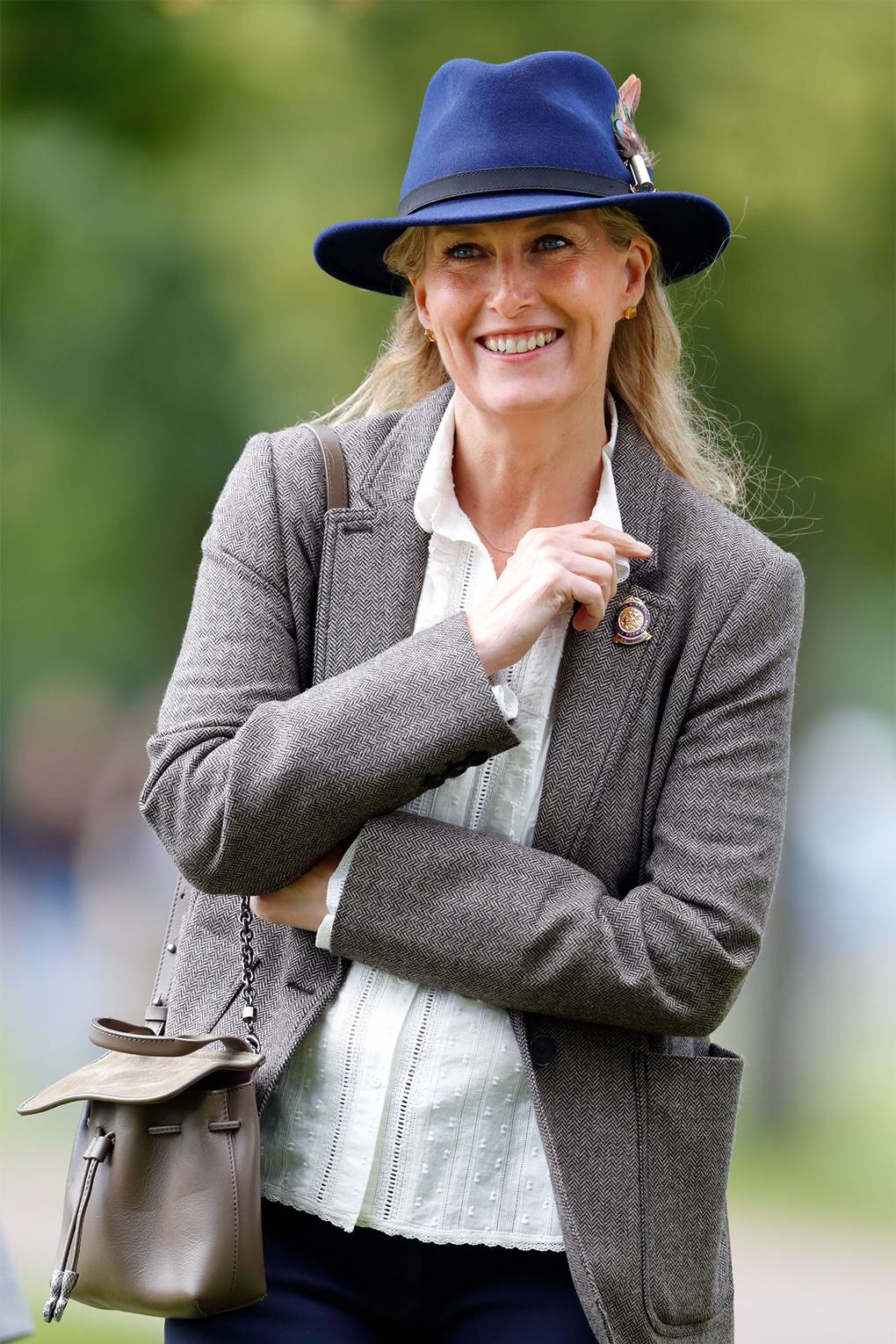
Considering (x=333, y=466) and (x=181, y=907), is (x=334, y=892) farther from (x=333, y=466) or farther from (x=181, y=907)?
(x=333, y=466)

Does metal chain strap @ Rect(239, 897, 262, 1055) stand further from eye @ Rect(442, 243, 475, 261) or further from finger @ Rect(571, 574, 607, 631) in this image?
eye @ Rect(442, 243, 475, 261)

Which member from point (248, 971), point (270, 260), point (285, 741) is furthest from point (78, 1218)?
point (270, 260)

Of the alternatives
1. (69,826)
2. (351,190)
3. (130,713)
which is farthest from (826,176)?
(69,826)

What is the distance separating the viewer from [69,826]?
5.20 meters

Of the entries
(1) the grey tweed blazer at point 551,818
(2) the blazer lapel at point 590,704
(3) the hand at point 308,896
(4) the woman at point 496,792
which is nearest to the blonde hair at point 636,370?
(4) the woman at point 496,792

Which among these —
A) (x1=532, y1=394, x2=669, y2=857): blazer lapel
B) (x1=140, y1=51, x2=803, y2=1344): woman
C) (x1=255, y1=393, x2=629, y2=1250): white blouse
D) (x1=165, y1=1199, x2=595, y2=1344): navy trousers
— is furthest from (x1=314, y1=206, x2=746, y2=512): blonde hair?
(x1=165, y1=1199, x2=595, y2=1344): navy trousers

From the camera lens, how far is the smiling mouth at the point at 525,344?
6.39ft

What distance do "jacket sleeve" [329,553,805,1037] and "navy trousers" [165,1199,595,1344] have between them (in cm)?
30

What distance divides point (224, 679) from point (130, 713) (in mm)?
3247

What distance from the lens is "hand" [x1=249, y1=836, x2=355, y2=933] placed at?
1.88 meters

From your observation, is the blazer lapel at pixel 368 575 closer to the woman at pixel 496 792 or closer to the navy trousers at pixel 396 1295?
the woman at pixel 496 792

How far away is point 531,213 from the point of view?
6.18 ft

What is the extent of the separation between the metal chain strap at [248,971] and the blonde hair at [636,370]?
67cm

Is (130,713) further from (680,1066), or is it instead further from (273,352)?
(680,1066)
